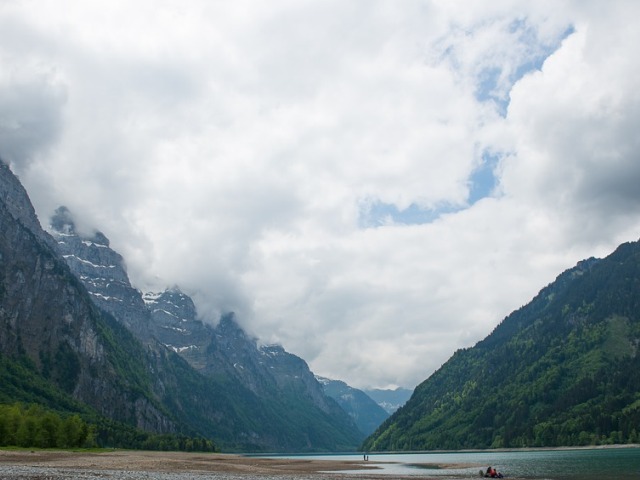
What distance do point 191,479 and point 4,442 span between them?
310ft

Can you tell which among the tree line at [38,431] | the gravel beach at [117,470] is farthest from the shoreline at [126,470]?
the tree line at [38,431]

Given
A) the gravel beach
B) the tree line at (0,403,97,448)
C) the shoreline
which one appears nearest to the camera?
the gravel beach

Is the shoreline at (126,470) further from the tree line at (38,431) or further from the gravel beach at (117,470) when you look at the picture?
Result: the tree line at (38,431)

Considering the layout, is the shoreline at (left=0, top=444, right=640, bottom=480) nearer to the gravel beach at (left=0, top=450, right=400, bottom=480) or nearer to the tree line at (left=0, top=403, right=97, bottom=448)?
the gravel beach at (left=0, top=450, right=400, bottom=480)

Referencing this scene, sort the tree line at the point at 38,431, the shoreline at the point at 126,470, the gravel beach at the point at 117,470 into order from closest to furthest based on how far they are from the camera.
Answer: the gravel beach at the point at 117,470 < the shoreline at the point at 126,470 < the tree line at the point at 38,431

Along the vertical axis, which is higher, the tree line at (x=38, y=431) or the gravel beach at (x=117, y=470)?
the tree line at (x=38, y=431)

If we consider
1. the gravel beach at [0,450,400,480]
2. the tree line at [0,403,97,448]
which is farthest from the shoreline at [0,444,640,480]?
the tree line at [0,403,97,448]

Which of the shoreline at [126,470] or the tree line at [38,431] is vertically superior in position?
the tree line at [38,431]

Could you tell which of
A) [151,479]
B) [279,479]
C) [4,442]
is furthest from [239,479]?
[4,442]

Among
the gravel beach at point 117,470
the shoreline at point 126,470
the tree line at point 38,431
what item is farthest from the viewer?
the tree line at point 38,431

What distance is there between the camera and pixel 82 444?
536 feet

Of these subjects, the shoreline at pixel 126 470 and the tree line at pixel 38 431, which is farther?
the tree line at pixel 38 431

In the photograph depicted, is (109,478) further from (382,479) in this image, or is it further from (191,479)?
(382,479)

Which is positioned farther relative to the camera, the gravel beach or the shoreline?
the shoreline
